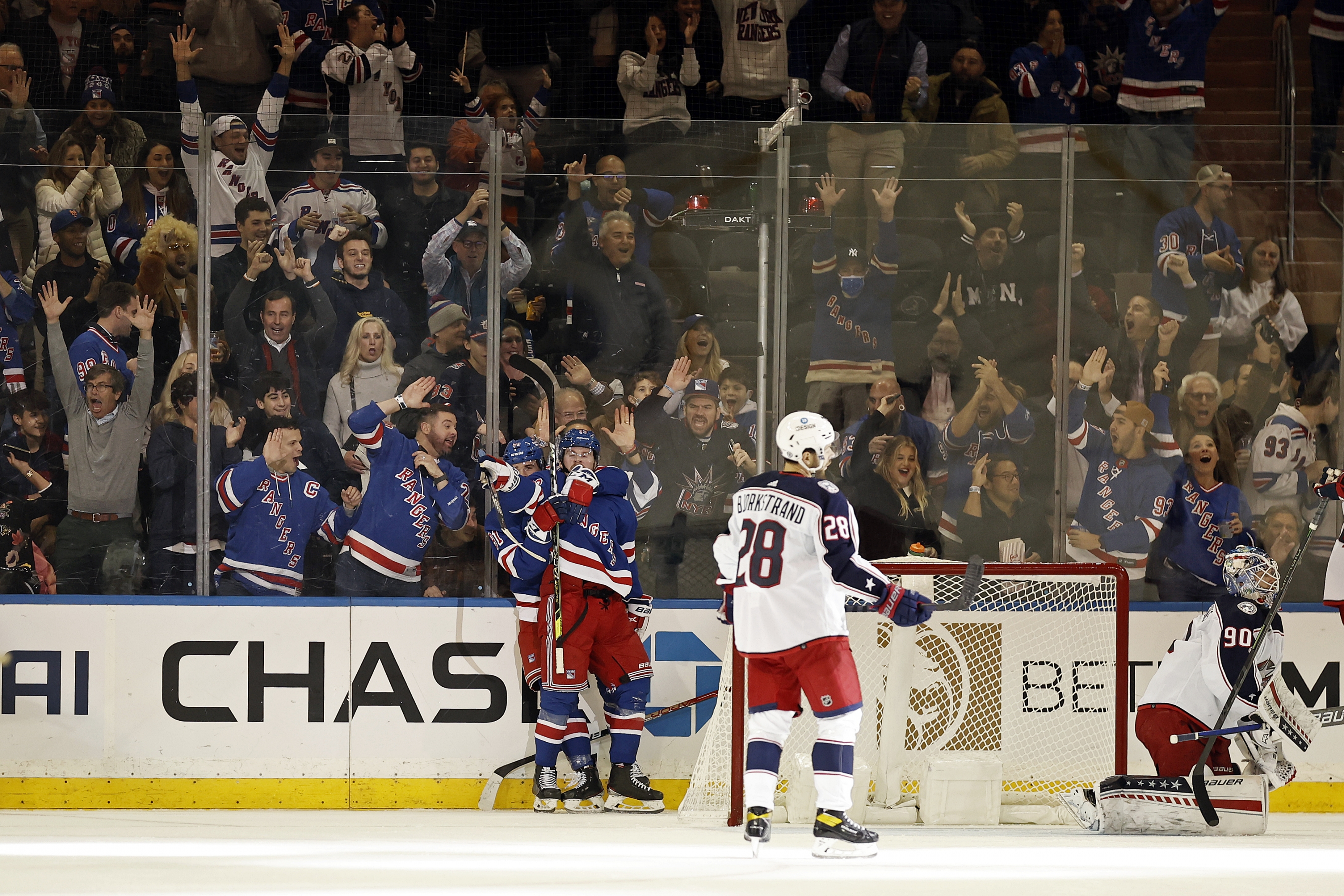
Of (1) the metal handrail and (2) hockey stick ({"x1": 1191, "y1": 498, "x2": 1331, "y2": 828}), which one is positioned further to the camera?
(1) the metal handrail

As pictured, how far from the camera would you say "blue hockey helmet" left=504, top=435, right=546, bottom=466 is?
19.2 feet

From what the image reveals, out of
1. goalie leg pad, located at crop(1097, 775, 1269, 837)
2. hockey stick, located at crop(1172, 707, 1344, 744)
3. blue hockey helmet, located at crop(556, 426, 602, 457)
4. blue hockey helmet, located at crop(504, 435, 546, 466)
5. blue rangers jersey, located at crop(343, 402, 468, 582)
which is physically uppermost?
blue hockey helmet, located at crop(556, 426, 602, 457)

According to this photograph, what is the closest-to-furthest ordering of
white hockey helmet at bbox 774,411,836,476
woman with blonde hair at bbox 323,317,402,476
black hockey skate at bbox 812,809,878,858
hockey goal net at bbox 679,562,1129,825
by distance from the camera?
black hockey skate at bbox 812,809,878,858 → white hockey helmet at bbox 774,411,836,476 → hockey goal net at bbox 679,562,1129,825 → woman with blonde hair at bbox 323,317,402,476

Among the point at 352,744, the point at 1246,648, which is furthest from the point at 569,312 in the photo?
the point at 1246,648

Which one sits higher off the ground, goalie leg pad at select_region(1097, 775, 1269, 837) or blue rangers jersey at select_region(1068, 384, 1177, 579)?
blue rangers jersey at select_region(1068, 384, 1177, 579)

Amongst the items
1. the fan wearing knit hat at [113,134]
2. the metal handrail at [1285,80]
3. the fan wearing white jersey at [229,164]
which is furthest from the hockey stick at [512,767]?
the metal handrail at [1285,80]

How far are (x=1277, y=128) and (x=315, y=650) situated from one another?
464cm

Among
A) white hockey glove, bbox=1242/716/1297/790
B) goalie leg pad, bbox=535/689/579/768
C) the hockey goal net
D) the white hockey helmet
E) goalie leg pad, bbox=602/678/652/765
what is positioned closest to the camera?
the white hockey helmet

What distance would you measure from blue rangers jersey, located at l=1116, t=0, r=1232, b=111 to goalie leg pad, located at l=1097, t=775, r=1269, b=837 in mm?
3909

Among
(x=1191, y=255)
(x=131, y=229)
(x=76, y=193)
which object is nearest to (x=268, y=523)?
(x=131, y=229)

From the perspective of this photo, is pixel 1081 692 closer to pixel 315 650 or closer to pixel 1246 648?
pixel 1246 648

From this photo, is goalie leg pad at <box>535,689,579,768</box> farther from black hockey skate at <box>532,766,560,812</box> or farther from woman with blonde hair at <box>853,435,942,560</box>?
woman with blonde hair at <box>853,435,942,560</box>

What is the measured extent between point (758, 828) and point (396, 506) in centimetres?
234

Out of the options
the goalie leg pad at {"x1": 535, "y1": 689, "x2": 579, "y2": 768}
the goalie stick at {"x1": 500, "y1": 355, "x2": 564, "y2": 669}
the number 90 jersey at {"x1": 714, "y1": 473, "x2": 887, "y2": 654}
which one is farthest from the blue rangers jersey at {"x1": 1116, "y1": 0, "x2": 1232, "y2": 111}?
the goalie leg pad at {"x1": 535, "y1": 689, "x2": 579, "y2": 768}
